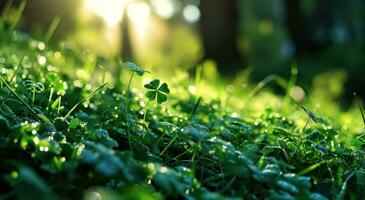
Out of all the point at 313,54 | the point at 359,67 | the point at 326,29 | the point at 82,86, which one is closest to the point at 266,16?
the point at 326,29

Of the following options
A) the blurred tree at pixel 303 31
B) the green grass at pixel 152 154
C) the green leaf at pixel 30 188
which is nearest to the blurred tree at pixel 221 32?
the blurred tree at pixel 303 31

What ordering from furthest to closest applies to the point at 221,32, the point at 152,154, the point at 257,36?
the point at 257,36 < the point at 221,32 < the point at 152,154

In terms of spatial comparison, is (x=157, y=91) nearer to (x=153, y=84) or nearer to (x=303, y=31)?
(x=153, y=84)

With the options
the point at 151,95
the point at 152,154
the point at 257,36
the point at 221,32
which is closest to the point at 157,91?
the point at 151,95

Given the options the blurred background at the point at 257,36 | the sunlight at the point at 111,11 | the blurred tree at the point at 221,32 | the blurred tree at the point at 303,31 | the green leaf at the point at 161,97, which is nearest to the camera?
the green leaf at the point at 161,97

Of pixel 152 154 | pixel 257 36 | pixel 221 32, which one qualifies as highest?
pixel 257 36

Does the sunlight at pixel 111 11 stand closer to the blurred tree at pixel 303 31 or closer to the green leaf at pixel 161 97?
the green leaf at pixel 161 97

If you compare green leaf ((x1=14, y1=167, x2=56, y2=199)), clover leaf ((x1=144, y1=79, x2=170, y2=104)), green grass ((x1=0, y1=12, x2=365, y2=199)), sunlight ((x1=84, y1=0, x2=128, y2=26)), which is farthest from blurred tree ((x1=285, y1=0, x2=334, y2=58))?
green leaf ((x1=14, y1=167, x2=56, y2=199))

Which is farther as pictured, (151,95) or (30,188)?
(151,95)
